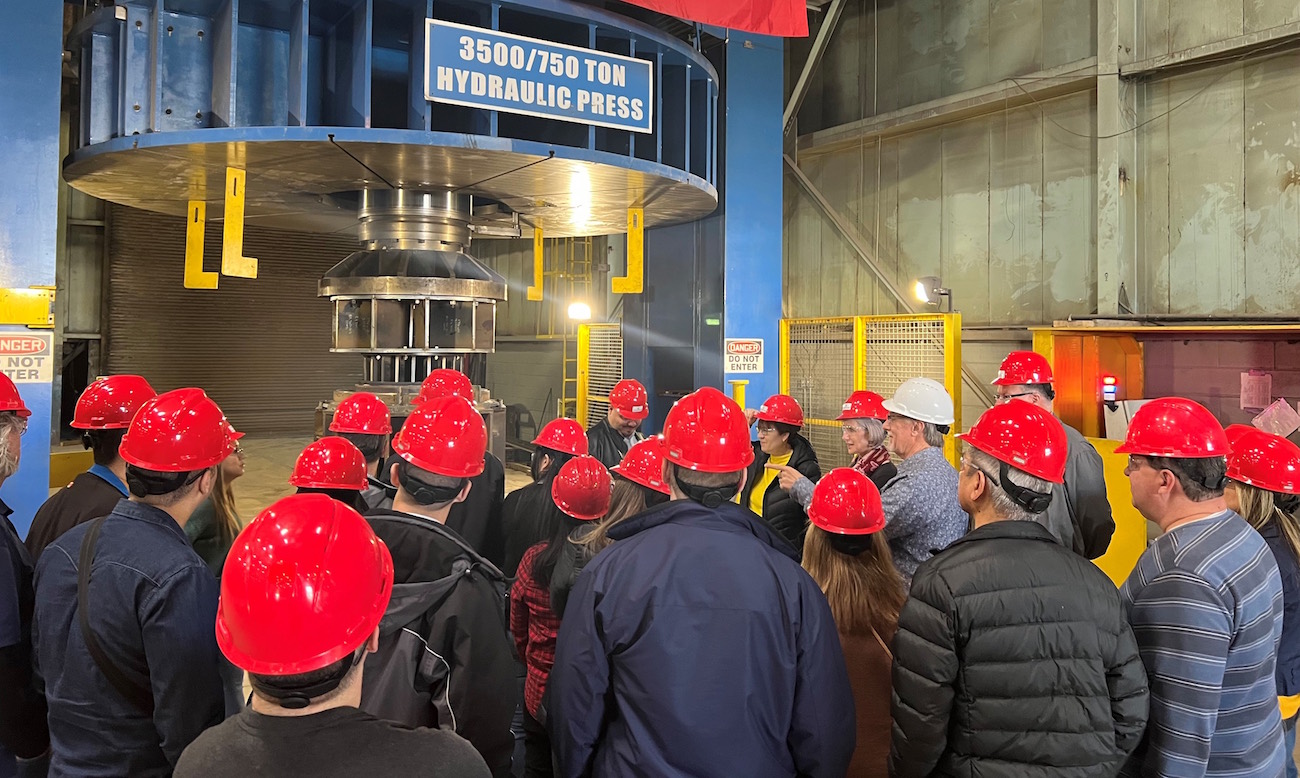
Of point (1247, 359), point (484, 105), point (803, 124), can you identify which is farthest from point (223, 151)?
point (803, 124)

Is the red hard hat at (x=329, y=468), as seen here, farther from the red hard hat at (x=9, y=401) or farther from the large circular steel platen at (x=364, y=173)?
the large circular steel platen at (x=364, y=173)

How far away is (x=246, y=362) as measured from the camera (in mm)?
14586

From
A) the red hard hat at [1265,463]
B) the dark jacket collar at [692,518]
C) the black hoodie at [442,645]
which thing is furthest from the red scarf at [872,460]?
the black hoodie at [442,645]

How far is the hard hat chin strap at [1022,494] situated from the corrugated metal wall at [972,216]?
839 centimetres

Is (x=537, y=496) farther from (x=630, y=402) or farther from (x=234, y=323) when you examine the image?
(x=234, y=323)

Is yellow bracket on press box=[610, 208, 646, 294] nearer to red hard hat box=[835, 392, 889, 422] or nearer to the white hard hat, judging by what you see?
red hard hat box=[835, 392, 889, 422]

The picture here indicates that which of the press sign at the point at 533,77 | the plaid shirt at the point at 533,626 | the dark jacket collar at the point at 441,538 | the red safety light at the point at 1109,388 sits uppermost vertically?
the press sign at the point at 533,77

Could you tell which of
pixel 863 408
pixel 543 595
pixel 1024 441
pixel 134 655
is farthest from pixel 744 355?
pixel 134 655

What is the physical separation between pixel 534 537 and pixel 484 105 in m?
2.38

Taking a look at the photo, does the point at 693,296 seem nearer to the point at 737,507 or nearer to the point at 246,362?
the point at 737,507

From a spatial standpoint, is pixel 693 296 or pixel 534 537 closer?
pixel 534 537

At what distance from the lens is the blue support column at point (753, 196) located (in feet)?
23.2

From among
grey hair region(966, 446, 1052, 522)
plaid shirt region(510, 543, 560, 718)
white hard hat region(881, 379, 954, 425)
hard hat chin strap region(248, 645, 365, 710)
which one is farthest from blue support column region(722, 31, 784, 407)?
hard hat chin strap region(248, 645, 365, 710)

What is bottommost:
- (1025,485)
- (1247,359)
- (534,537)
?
(534,537)
